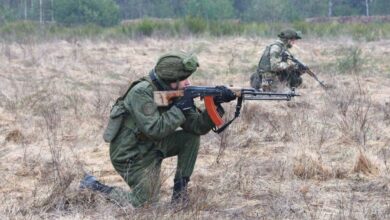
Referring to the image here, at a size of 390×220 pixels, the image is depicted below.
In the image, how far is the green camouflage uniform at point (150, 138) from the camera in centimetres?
437

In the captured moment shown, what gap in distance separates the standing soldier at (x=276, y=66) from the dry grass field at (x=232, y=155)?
1.47ft

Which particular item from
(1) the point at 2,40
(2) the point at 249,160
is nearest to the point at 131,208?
(2) the point at 249,160

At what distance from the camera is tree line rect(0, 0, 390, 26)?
1315 inches

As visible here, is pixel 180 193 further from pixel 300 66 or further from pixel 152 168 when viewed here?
pixel 300 66

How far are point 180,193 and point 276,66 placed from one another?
5.67m

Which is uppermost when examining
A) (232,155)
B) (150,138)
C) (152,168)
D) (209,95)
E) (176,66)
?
(176,66)

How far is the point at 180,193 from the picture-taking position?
4.45m

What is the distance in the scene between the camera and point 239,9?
46.4 meters

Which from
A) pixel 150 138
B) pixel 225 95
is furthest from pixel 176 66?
pixel 150 138

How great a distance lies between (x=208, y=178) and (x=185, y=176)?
27.5 inches

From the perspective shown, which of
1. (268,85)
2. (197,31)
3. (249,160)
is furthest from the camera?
(197,31)

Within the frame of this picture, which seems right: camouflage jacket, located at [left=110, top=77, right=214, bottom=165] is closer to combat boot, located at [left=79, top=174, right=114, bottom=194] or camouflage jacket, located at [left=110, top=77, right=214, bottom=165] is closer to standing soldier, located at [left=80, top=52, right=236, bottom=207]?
standing soldier, located at [left=80, top=52, right=236, bottom=207]

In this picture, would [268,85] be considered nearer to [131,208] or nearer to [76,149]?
[76,149]

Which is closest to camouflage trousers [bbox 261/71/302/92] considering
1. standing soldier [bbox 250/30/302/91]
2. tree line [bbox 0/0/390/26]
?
standing soldier [bbox 250/30/302/91]
